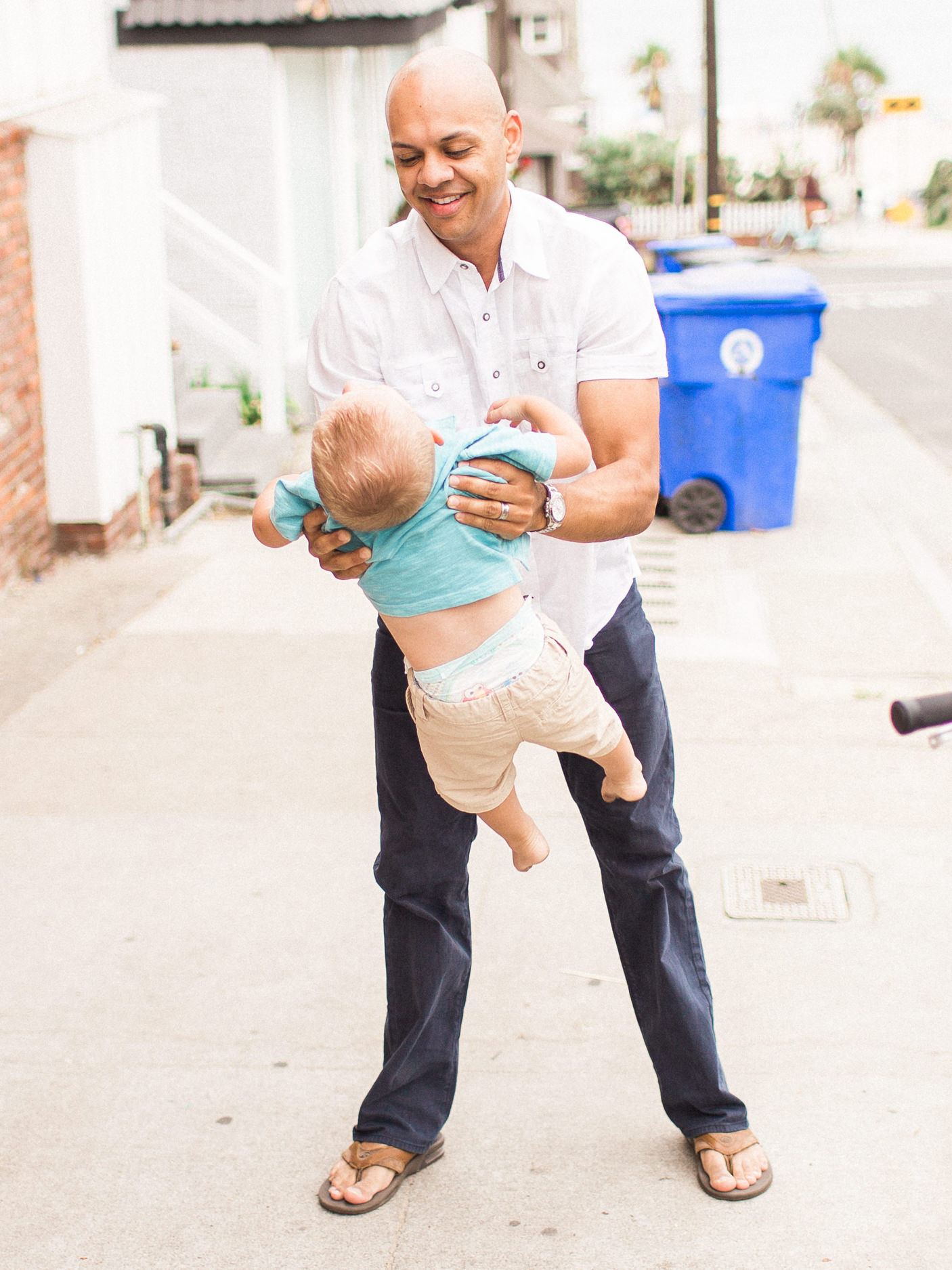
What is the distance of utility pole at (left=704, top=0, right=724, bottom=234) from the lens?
2183 cm

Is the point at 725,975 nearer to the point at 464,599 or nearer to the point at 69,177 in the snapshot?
the point at 464,599

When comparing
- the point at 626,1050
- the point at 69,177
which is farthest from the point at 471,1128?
the point at 69,177

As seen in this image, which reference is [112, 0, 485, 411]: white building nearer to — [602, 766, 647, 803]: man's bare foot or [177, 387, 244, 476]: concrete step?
[177, 387, 244, 476]: concrete step

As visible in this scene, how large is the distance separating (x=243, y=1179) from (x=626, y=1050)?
0.91 metres

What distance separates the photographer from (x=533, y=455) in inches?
89.3

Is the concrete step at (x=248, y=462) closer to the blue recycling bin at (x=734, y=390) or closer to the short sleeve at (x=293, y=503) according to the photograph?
the blue recycling bin at (x=734, y=390)

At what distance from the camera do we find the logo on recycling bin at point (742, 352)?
805 cm

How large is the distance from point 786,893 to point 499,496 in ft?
6.90

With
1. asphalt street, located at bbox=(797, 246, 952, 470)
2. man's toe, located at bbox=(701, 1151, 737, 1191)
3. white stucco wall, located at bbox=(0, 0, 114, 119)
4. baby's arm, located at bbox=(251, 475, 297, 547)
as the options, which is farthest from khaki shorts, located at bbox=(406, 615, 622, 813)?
asphalt street, located at bbox=(797, 246, 952, 470)

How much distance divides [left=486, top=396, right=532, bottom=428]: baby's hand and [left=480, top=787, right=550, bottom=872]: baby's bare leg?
73 centimetres

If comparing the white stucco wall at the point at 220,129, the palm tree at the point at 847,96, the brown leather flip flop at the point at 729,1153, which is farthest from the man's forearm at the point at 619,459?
the palm tree at the point at 847,96

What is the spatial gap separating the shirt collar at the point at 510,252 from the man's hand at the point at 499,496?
1.24 feet

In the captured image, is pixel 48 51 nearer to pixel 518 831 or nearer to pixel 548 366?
pixel 548 366

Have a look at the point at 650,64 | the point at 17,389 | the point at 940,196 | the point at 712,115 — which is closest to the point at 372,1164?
the point at 17,389
